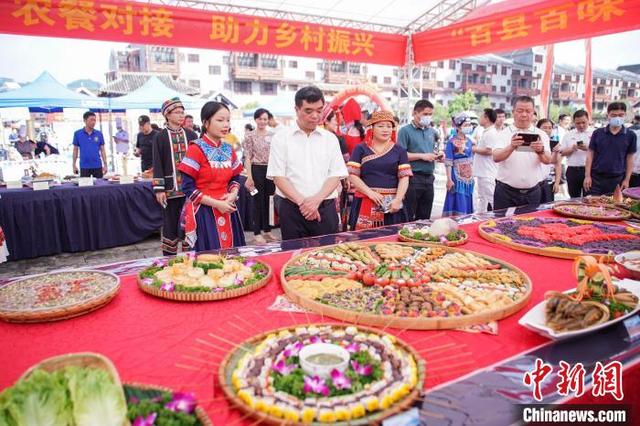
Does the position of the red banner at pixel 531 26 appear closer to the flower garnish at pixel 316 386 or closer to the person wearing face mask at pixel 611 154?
the person wearing face mask at pixel 611 154

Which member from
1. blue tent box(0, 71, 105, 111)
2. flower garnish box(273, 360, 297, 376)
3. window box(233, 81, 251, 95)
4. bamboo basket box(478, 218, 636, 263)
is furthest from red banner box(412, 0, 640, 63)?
window box(233, 81, 251, 95)

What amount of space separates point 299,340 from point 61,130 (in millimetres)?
23301

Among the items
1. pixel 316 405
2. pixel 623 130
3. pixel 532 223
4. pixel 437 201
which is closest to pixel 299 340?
pixel 316 405

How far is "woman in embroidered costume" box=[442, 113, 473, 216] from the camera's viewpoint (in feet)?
18.5

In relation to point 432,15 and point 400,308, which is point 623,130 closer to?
point 432,15

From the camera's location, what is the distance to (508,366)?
3.84ft

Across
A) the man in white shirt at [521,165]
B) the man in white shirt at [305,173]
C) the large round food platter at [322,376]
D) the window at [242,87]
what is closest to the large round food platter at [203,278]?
the large round food platter at [322,376]

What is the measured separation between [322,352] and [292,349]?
0.26 feet

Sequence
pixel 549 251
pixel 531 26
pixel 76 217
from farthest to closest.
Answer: pixel 531 26
pixel 76 217
pixel 549 251

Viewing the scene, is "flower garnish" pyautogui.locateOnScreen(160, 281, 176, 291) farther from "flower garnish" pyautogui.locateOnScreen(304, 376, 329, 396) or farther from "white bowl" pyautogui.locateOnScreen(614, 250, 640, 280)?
"white bowl" pyautogui.locateOnScreen(614, 250, 640, 280)

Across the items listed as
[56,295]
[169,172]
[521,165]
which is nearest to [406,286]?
[56,295]

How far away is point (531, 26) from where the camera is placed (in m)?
5.48

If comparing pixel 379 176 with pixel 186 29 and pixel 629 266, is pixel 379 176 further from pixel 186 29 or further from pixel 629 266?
pixel 186 29

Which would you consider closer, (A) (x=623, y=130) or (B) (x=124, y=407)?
(B) (x=124, y=407)
